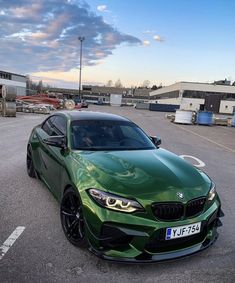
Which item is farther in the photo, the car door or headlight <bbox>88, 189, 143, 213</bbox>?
the car door

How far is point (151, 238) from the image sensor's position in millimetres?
3135

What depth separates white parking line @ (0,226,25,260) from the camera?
3613 mm

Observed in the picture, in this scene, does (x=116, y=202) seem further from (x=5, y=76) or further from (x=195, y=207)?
(x=5, y=76)

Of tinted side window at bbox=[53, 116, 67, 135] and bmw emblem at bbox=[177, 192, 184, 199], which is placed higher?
tinted side window at bbox=[53, 116, 67, 135]

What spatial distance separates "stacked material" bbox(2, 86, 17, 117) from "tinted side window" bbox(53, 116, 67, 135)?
2045 cm

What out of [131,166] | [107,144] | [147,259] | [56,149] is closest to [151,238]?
[147,259]

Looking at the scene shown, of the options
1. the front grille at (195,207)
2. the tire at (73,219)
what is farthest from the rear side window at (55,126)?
the front grille at (195,207)

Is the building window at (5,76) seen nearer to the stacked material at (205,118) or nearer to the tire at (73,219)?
the stacked material at (205,118)

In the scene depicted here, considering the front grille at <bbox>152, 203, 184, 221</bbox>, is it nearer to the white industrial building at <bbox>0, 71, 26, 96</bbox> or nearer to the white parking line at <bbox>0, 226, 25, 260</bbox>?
the white parking line at <bbox>0, 226, 25, 260</bbox>

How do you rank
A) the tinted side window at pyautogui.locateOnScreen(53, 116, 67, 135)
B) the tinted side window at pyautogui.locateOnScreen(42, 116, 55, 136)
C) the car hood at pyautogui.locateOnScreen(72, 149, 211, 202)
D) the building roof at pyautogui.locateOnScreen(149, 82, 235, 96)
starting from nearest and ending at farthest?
the car hood at pyautogui.locateOnScreen(72, 149, 211, 202), the tinted side window at pyautogui.locateOnScreen(53, 116, 67, 135), the tinted side window at pyautogui.locateOnScreen(42, 116, 55, 136), the building roof at pyautogui.locateOnScreen(149, 82, 235, 96)

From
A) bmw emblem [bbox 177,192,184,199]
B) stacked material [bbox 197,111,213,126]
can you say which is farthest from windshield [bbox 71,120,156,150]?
stacked material [bbox 197,111,213,126]

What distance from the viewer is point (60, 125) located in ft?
17.5

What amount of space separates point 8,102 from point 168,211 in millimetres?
23876

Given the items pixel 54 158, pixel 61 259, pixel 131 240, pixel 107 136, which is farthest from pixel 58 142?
pixel 131 240
